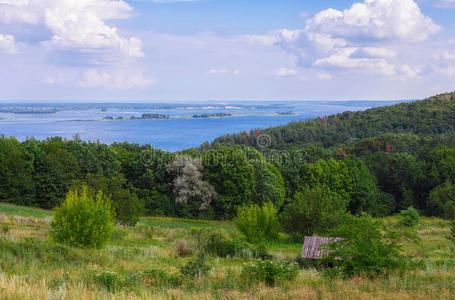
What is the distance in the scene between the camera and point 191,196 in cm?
4628

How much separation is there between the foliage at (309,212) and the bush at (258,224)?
1.61m

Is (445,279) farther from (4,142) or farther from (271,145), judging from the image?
(271,145)

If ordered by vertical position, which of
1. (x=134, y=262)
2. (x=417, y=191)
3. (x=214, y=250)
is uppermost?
(x=134, y=262)

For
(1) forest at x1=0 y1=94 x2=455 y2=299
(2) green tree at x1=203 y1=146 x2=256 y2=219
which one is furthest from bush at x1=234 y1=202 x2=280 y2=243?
(2) green tree at x1=203 y1=146 x2=256 y2=219

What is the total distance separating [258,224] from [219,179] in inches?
893

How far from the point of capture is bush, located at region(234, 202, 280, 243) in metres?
22.8

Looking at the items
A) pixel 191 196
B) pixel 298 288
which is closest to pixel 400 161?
pixel 191 196

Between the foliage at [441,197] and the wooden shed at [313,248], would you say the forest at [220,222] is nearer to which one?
the foliage at [441,197]

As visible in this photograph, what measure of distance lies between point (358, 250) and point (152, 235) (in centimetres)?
1539

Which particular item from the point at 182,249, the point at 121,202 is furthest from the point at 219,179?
the point at 182,249

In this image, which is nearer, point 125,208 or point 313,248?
point 313,248

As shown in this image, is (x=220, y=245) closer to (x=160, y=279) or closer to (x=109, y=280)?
(x=160, y=279)

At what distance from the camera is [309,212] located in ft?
79.1

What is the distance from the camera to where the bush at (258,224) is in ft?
74.8
